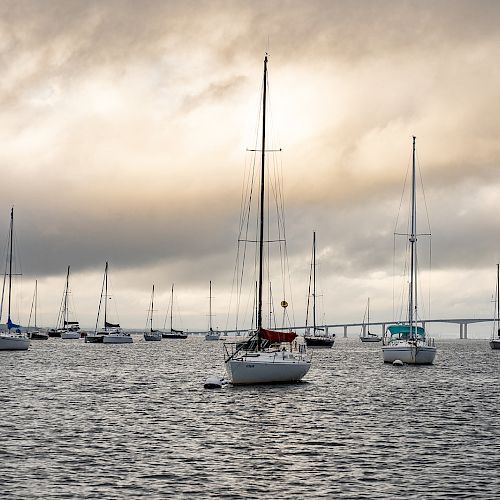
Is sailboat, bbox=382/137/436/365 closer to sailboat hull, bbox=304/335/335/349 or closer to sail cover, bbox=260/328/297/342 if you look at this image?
sail cover, bbox=260/328/297/342

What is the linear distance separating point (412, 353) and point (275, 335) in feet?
130

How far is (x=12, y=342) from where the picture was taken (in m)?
129

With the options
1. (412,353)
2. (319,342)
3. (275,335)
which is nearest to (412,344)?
(412,353)

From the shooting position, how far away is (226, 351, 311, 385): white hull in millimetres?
59062

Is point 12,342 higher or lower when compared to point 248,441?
higher

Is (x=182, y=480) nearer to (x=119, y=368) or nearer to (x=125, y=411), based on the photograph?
(x=125, y=411)

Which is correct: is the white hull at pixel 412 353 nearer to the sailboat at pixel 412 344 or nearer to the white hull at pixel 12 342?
the sailboat at pixel 412 344

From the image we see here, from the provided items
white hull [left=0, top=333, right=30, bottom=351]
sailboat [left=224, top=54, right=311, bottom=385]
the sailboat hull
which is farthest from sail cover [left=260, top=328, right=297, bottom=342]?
the sailboat hull

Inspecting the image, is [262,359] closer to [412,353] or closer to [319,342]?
[412,353]

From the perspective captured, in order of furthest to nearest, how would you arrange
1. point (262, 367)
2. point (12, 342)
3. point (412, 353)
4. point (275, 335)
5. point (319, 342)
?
point (319, 342) → point (12, 342) → point (412, 353) → point (275, 335) → point (262, 367)

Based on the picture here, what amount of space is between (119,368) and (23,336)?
41690 millimetres

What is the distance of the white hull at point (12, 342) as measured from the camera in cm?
12812

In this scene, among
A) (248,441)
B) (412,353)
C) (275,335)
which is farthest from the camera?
(412,353)

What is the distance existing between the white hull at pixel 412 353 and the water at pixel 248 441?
29.1 metres
